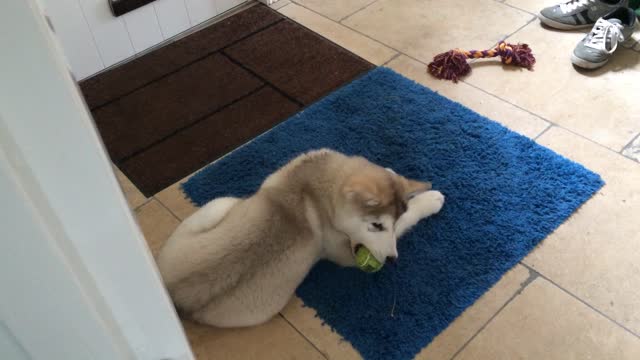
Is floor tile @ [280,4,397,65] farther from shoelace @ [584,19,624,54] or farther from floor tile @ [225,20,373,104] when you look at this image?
shoelace @ [584,19,624,54]

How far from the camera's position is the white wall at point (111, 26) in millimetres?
2307

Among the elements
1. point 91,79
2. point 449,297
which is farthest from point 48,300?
point 91,79

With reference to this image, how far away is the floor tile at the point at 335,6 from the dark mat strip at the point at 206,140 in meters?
0.66

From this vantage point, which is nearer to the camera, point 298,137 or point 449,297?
point 449,297

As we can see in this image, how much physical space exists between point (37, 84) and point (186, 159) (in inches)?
66.4

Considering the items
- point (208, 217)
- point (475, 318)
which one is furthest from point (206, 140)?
point (475, 318)

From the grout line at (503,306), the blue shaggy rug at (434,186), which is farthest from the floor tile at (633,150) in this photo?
the grout line at (503,306)

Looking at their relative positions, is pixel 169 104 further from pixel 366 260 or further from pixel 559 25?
pixel 559 25

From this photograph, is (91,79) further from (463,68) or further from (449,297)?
(449,297)

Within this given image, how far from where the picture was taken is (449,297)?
158 centimetres

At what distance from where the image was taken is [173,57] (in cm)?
255

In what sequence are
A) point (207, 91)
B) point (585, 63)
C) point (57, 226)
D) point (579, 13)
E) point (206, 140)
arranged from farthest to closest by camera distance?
point (579, 13) → point (207, 91) → point (585, 63) → point (206, 140) → point (57, 226)

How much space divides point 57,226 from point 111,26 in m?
2.20

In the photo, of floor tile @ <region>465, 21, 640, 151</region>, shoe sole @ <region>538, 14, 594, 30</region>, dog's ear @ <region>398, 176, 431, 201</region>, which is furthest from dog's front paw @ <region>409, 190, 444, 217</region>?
shoe sole @ <region>538, 14, 594, 30</region>
